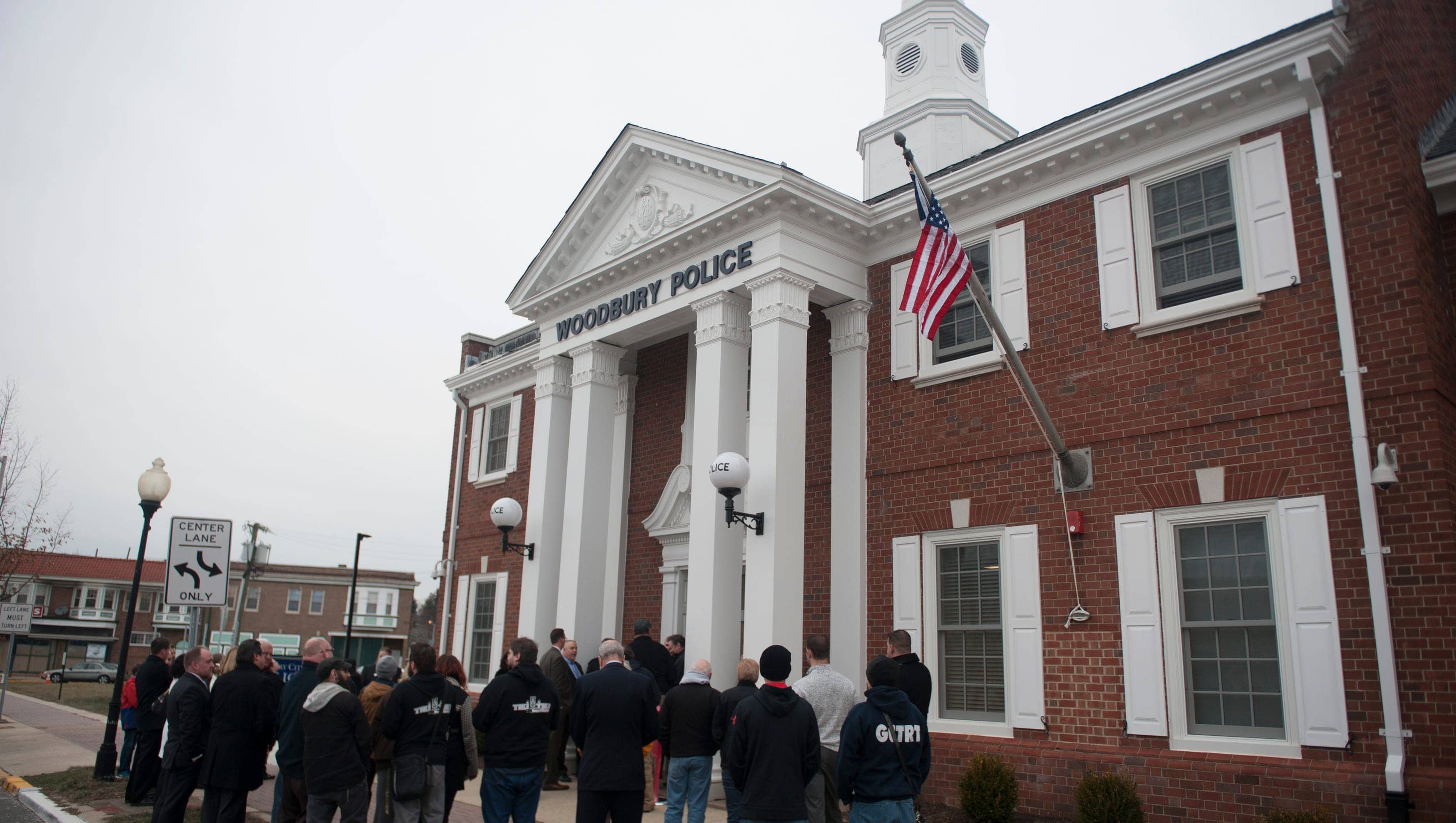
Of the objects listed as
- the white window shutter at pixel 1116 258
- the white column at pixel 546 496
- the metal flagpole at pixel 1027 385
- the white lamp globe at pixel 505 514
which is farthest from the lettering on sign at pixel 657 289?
the white window shutter at pixel 1116 258

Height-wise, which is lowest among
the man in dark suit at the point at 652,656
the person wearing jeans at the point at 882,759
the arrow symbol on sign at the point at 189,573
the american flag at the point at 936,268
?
the person wearing jeans at the point at 882,759

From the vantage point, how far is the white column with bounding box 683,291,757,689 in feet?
41.1

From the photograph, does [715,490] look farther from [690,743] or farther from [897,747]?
[897,747]

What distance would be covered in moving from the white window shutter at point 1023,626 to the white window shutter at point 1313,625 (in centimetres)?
254

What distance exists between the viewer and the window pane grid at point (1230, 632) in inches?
364

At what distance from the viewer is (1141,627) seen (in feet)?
32.9

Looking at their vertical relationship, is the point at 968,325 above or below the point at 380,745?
above

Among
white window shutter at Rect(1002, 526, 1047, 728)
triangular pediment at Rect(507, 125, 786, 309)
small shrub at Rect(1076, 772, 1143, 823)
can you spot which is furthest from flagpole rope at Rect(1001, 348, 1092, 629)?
triangular pediment at Rect(507, 125, 786, 309)

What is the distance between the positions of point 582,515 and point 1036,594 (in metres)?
7.07

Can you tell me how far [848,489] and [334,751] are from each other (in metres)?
7.54

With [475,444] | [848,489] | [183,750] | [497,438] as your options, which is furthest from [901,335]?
[475,444]

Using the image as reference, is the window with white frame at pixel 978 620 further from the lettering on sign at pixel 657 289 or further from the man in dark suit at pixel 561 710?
the lettering on sign at pixel 657 289

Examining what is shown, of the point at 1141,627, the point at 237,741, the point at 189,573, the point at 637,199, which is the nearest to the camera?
the point at 237,741

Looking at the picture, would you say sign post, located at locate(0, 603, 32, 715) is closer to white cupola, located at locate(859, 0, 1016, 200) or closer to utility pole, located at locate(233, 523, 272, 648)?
utility pole, located at locate(233, 523, 272, 648)
